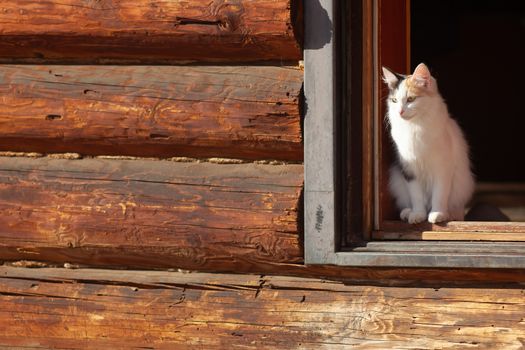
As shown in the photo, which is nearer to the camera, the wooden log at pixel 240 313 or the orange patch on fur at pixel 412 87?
the wooden log at pixel 240 313

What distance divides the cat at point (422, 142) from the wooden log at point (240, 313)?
619mm

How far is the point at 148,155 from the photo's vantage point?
3473mm

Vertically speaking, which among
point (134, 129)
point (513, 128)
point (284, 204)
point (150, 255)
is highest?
point (134, 129)

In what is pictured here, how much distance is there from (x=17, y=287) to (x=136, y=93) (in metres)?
0.96

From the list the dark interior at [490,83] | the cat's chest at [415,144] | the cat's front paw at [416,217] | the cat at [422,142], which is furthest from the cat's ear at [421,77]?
the dark interior at [490,83]

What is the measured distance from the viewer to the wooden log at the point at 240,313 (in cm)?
318

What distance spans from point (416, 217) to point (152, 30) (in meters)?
1.37

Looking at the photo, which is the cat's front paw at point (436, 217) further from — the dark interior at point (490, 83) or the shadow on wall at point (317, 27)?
the dark interior at point (490, 83)

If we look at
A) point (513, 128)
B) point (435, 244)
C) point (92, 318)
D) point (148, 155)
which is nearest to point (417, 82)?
point (435, 244)

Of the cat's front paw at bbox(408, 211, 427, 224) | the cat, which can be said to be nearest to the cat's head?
the cat

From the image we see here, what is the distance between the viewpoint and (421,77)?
12.5 feet

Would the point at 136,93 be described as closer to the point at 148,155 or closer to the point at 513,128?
the point at 148,155

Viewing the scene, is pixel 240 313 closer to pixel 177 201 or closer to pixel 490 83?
pixel 177 201

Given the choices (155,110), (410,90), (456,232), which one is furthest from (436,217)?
(155,110)
